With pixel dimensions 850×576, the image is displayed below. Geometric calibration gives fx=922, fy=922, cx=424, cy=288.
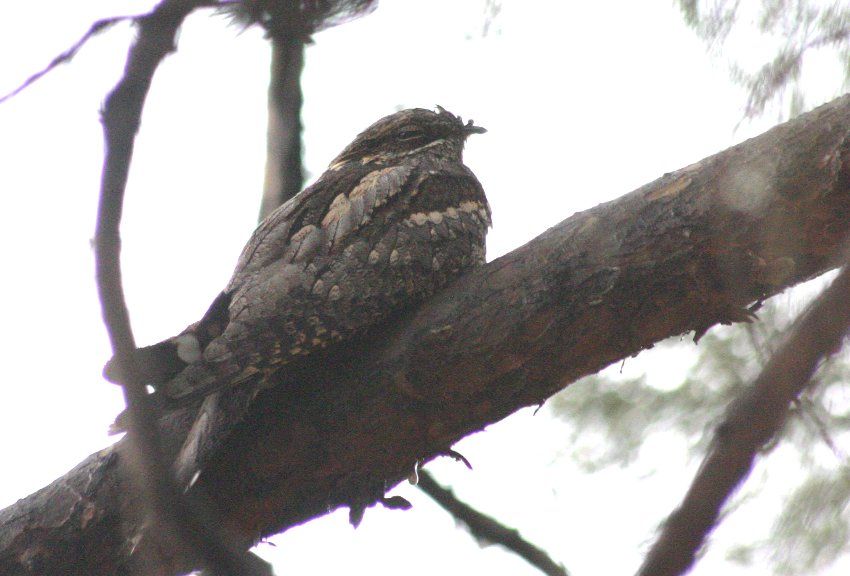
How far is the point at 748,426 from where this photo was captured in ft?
3.70

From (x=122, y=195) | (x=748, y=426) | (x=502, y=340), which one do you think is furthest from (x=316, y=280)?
(x=748, y=426)

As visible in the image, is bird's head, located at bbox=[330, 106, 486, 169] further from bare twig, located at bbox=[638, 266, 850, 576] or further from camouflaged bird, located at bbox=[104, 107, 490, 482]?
bare twig, located at bbox=[638, 266, 850, 576]

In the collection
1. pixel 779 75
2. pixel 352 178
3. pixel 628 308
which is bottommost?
pixel 628 308

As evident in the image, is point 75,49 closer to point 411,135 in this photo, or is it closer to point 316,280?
point 316,280

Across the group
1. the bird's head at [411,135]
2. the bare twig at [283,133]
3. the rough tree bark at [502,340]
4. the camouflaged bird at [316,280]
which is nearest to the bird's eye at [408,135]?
the bird's head at [411,135]

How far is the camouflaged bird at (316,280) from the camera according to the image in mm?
2707

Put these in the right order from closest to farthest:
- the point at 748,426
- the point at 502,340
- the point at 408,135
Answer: the point at 748,426, the point at 502,340, the point at 408,135

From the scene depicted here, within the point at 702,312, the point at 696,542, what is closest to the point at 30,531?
the point at 702,312

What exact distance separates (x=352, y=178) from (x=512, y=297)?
38.8 inches

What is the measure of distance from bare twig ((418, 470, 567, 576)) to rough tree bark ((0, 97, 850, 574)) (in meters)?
0.60

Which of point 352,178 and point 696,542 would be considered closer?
point 696,542

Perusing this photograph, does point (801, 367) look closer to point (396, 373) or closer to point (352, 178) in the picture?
point (396, 373)

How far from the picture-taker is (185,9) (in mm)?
1647

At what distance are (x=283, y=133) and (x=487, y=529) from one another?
1799 mm
